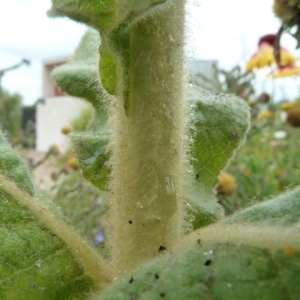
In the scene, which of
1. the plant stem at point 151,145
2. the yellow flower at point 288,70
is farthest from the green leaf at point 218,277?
the yellow flower at point 288,70

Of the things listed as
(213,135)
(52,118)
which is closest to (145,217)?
(213,135)

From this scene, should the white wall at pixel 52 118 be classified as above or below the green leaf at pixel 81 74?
below

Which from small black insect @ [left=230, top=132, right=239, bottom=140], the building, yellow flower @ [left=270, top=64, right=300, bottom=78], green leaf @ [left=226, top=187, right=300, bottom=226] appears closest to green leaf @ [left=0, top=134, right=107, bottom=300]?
green leaf @ [left=226, top=187, right=300, bottom=226]

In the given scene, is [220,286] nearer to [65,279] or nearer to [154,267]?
[154,267]

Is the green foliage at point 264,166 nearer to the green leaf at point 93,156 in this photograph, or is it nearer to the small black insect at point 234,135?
the small black insect at point 234,135

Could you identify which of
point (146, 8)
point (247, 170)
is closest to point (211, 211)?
point (146, 8)

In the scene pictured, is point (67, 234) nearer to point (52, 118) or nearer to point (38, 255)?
point (38, 255)

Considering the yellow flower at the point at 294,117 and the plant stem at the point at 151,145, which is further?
the yellow flower at the point at 294,117
